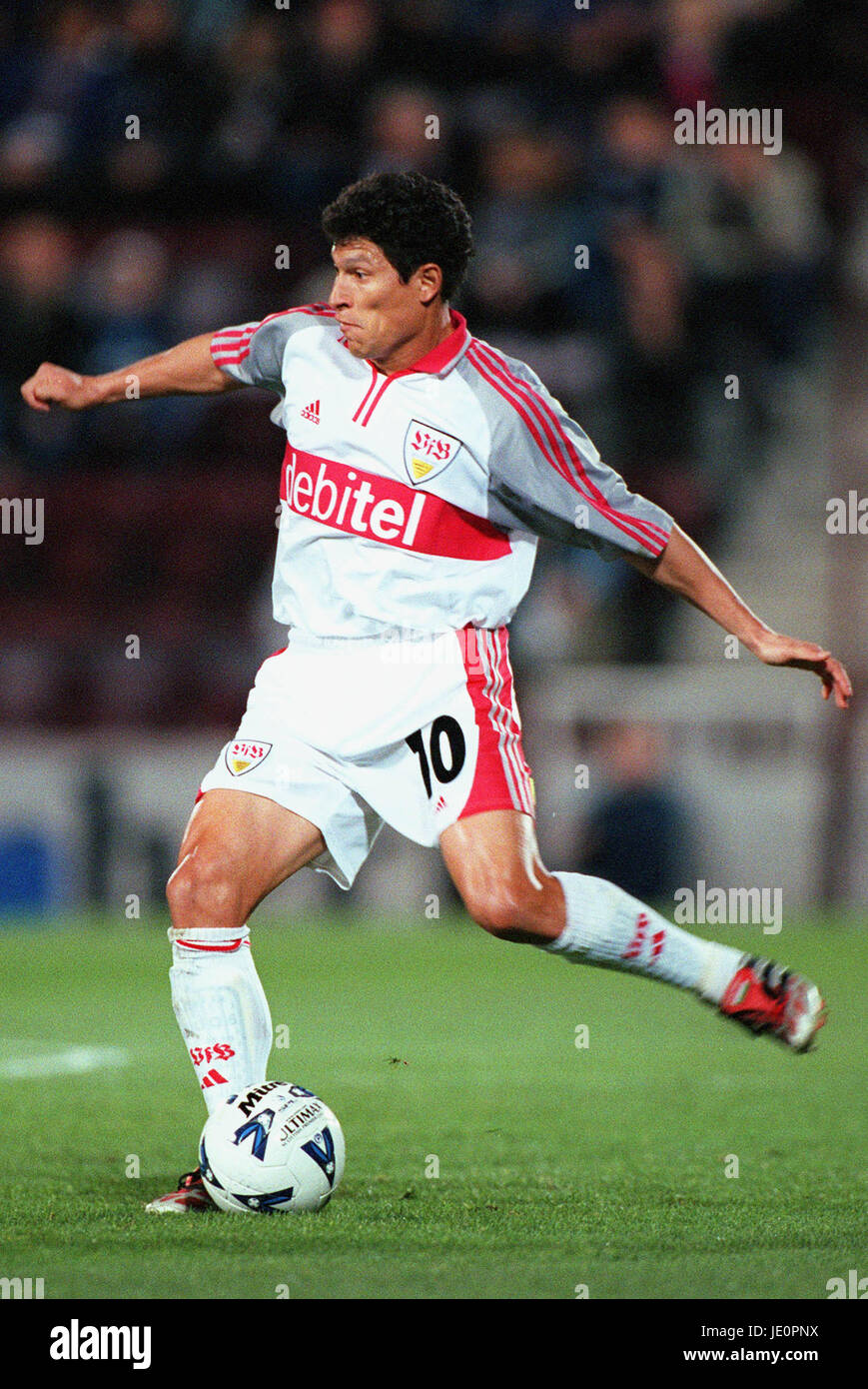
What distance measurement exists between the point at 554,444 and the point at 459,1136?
191cm

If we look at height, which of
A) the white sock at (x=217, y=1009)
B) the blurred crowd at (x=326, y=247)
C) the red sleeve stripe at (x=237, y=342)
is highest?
the blurred crowd at (x=326, y=247)

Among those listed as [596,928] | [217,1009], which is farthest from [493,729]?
[217,1009]

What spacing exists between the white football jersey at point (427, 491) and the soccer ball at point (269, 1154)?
3.51 ft

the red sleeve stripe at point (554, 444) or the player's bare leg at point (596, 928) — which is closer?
the player's bare leg at point (596, 928)

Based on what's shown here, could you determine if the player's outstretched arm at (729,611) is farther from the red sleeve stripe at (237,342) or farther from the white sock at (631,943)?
the red sleeve stripe at (237,342)

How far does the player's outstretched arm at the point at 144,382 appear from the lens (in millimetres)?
4844

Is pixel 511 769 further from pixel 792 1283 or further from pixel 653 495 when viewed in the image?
pixel 653 495

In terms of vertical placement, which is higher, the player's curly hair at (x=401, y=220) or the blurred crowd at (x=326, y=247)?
the blurred crowd at (x=326, y=247)

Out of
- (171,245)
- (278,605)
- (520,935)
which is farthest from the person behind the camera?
(171,245)

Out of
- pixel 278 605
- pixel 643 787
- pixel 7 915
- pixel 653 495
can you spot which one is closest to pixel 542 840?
pixel 643 787

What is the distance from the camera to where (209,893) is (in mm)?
4398

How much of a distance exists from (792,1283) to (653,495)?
898 centimetres

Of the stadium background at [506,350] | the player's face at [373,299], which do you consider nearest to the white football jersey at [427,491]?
the player's face at [373,299]

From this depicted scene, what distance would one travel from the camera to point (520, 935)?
4367 millimetres
